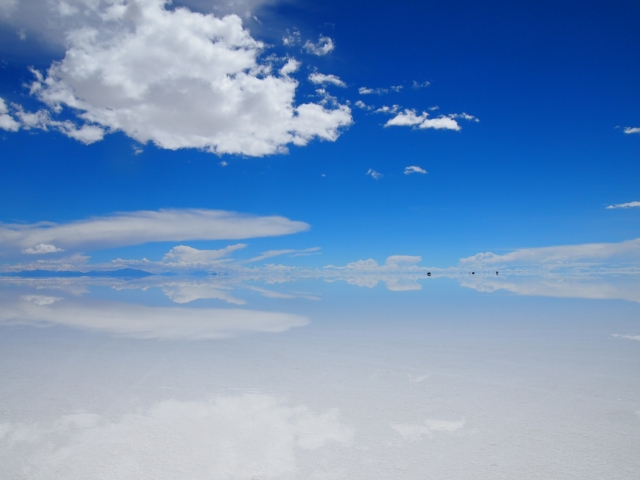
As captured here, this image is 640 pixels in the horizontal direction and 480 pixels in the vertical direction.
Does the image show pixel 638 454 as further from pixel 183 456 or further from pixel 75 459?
pixel 75 459

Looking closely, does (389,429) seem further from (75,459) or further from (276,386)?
(75,459)

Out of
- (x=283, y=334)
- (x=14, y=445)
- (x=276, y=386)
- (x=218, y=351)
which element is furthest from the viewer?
(x=283, y=334)

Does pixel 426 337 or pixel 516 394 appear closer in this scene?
pixel 516 394

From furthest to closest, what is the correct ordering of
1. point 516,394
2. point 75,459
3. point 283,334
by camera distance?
point 283,334, point 516,394, point 75,459

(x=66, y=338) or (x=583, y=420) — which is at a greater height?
(x=66, y=338)

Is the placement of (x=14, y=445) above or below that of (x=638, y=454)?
above

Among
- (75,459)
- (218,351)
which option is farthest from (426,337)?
(75,459)

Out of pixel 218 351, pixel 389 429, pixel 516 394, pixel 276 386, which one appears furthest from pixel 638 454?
pixel 218 351

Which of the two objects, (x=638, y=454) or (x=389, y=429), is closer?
(x=638, y=454)

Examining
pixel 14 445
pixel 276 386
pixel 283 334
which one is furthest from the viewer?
pixel 283 334
